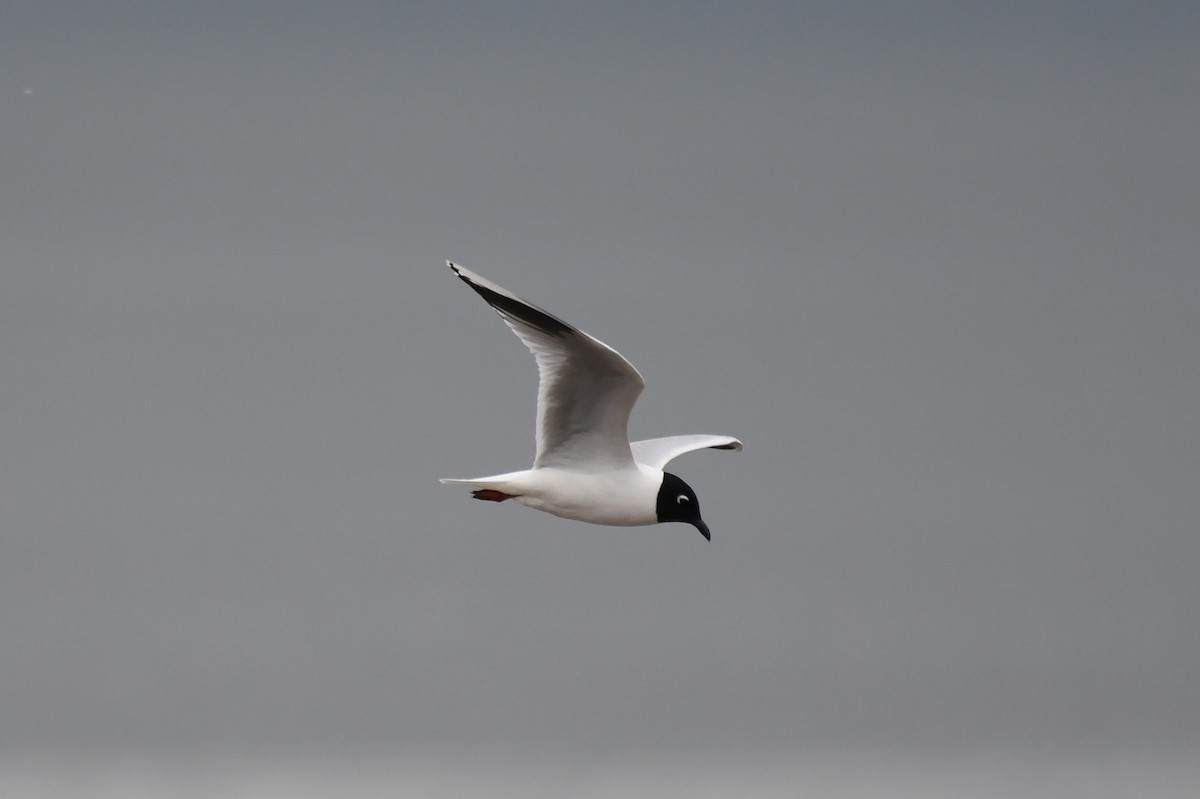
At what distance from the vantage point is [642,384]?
6797 mm

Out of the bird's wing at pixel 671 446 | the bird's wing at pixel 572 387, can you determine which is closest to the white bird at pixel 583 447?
the bird's wing at pixel 572 387

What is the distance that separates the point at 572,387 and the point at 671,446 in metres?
1.32

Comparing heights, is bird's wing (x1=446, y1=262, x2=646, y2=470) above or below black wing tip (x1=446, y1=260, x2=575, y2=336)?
below

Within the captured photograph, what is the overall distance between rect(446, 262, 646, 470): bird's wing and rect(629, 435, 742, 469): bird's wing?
54cm

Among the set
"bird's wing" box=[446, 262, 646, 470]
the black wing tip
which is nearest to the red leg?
"bird's wing" box=[446, 262, 646, 470]

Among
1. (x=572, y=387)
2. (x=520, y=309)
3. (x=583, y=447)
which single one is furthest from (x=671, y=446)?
(x=520, y=309)

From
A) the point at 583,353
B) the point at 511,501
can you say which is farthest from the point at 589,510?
the point at 583,353

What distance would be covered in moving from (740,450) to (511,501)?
185 cm

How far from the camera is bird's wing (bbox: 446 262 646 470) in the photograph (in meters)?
6.52

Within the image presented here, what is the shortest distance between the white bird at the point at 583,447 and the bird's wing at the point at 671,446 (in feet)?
0.96

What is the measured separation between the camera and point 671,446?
26.6ft

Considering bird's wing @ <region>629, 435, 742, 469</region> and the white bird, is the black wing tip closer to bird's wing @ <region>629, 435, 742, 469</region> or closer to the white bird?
the white bird

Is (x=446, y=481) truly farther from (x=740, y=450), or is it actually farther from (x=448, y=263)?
(x=740, y=450)

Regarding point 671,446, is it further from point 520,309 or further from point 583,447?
point 520,309
